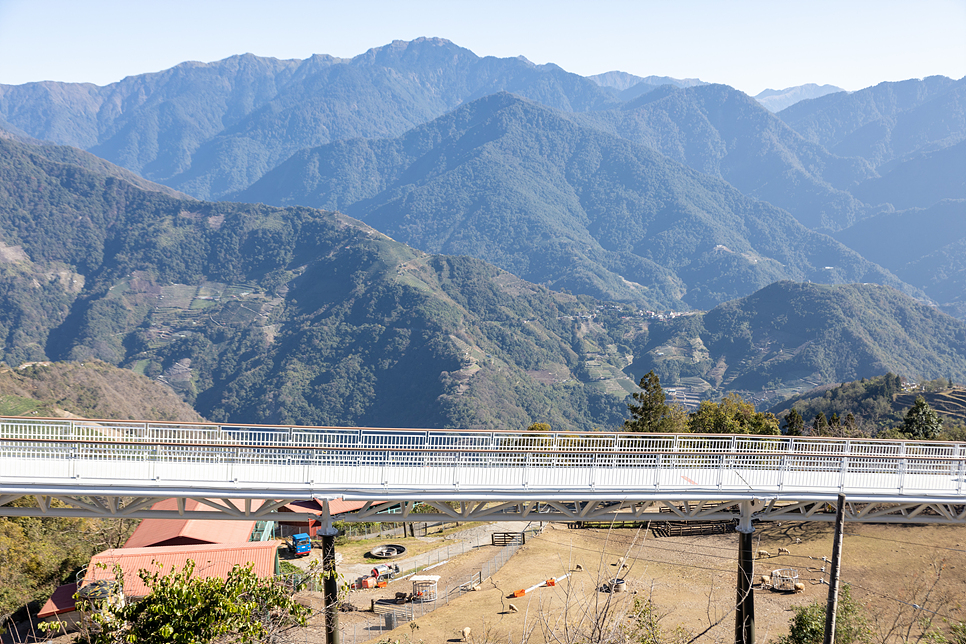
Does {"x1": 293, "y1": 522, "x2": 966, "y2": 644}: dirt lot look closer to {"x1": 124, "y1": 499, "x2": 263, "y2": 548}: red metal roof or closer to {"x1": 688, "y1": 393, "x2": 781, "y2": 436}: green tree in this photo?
{"x1": 124, "y1": 499, "x2": 263, "y2": 548}: red metal roof

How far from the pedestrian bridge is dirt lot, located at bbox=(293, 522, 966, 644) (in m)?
4.40

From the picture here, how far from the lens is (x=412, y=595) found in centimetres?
3095

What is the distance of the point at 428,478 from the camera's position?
20.1 metres

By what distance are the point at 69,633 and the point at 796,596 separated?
1134 inches

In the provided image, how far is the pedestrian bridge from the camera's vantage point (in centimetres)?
1898

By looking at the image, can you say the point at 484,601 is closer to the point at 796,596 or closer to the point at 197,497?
the point at 796,596

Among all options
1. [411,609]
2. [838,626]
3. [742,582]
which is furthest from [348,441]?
[838,626]

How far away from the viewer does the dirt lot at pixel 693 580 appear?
2708cm

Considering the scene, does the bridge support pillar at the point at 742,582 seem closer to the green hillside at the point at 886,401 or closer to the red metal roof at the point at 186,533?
the red metal roof at the point at 186,533

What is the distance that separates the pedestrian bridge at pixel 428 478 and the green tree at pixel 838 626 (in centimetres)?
338

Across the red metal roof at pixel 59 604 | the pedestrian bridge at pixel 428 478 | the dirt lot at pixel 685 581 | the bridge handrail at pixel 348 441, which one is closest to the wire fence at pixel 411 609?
the dirt lot at pixel 685 581

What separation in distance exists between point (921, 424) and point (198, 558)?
149 feet

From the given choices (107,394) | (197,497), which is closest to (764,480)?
(197,497)

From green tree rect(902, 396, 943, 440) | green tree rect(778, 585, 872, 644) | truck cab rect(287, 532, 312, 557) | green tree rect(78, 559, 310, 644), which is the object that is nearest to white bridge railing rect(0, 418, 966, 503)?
green tree rect(778, 585, 872, 644)
